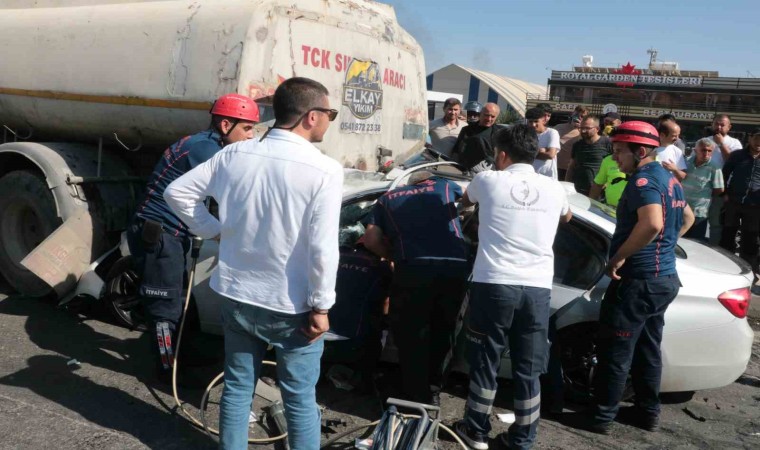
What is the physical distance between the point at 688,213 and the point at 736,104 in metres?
43.8

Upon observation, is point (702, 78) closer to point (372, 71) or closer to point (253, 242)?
point (372, 71)

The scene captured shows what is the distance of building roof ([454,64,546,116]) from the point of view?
48875 mm

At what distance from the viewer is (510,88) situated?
173 ft

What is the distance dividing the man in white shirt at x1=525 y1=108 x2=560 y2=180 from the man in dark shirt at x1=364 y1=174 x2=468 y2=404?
10.0 ft

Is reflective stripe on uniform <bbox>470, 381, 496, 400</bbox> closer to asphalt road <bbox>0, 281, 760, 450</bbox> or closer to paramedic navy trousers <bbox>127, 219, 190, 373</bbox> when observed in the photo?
asphalt road <bbox>0, 281, 760, 450</bbox>

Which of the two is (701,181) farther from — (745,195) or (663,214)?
(663,214)

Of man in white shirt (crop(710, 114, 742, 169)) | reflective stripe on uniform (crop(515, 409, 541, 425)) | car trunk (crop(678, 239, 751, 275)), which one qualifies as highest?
man in white shirt (crop(710, 114, 742, 169))

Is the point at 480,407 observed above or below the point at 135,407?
above

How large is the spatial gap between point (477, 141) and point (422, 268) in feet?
10.8

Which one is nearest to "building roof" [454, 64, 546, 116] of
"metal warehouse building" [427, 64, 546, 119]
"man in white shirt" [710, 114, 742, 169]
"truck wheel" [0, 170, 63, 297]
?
"metal warehouse building" [427, 64, 546, 119]

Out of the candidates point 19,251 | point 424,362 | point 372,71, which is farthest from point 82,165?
point 424,362

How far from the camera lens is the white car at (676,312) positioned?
3971 millimetres

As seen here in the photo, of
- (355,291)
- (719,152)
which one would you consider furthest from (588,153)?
(355,291)

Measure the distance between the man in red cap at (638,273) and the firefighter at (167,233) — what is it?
224cm
